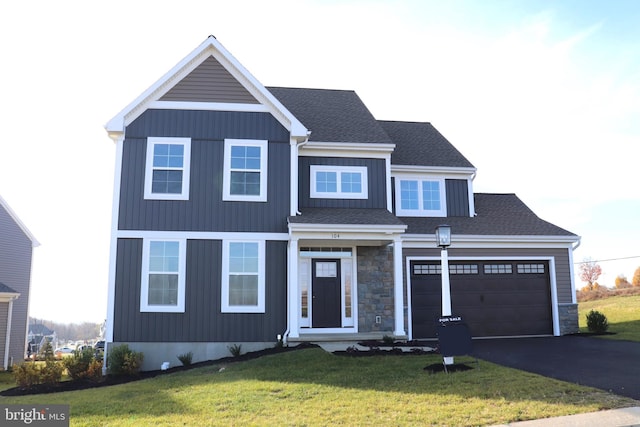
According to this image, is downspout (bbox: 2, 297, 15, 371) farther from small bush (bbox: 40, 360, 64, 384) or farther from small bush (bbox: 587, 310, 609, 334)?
small bush (bbox: 587, 310, 609, 334)

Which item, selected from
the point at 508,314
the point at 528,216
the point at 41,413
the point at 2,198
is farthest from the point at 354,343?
the point at 2,198

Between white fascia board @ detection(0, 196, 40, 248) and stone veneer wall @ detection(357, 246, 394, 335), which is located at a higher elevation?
white fascia board @ detection(0, 196, 40, 248)

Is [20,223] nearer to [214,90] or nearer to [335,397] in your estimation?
[214,90]

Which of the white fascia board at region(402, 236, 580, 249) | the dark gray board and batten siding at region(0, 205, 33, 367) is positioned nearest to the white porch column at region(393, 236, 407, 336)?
the white fascia board at region(402, 236, 580, 249)

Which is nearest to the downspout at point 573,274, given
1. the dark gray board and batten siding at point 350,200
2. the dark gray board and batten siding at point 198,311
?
the dark gray board and batten siding at point 350,200

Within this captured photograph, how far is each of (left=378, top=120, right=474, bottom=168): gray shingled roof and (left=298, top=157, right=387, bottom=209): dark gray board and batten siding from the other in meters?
1.80

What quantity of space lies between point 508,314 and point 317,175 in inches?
298

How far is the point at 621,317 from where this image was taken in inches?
885

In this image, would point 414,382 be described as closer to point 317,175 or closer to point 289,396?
point 289,396

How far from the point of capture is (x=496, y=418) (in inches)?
281

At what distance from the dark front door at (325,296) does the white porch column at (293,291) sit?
55.4 inches

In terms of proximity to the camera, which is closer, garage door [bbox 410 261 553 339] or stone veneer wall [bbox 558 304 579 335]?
garage door [bbox 410 261 553 339]

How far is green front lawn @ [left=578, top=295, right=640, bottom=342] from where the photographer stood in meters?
16.3

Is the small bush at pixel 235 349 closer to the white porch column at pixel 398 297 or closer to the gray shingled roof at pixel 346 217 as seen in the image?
the gray shingled roof at pixel 346 217
